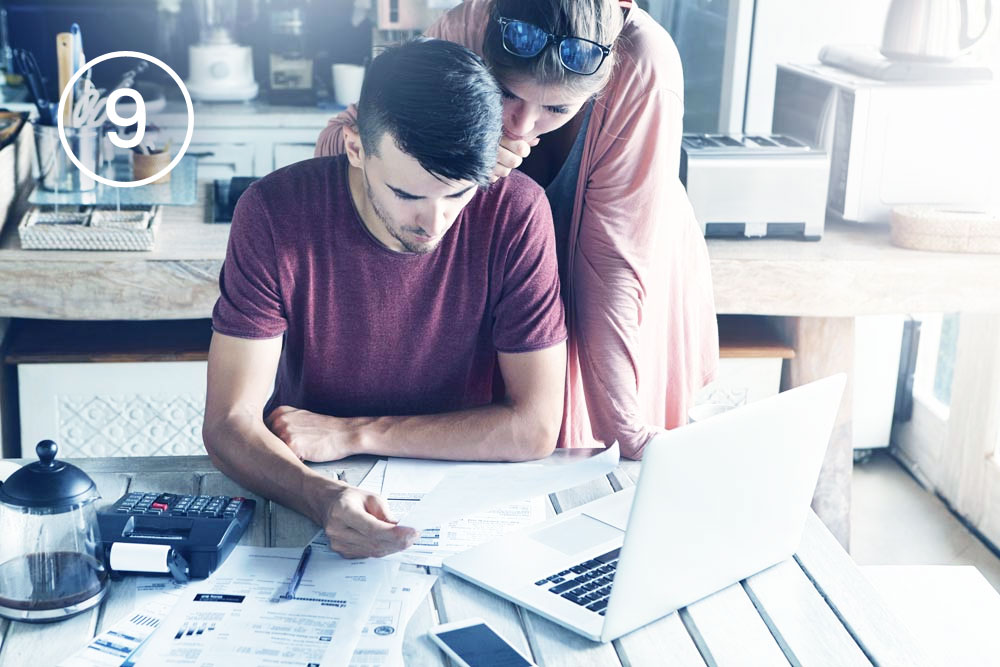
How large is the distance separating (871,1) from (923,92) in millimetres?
614

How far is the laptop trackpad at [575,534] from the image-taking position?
1.20 metres

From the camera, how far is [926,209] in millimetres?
2473

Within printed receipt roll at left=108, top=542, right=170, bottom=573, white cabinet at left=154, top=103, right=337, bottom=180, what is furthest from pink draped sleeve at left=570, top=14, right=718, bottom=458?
white cabinet at left=154, top=103, right=337, bottom=180

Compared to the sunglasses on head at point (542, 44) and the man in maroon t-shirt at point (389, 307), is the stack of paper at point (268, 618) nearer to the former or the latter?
the man in maroon t-shirt at point (389, 307)

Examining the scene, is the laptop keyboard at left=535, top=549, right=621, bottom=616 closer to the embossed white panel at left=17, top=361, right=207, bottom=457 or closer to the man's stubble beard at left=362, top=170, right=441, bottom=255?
the man's stubble beard at left=362, top=170, right=441, bottom=255

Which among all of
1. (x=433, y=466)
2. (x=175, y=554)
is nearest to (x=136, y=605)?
(x=175, y=554)

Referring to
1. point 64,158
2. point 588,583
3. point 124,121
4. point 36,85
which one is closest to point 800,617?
point 588,583

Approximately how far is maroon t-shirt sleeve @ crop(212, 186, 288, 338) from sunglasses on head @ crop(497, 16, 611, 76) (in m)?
0.39

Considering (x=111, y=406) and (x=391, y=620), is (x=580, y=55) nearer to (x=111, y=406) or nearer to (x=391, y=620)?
(x=391, y=620)

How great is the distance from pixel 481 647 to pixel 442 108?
23.5 inches

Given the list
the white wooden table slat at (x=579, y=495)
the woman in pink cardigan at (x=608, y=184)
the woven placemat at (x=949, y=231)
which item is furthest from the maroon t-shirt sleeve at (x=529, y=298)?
the woven placemat at (x=949, y=231)

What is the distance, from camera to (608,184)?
5.33 feet

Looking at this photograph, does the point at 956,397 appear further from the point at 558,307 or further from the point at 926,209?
the point at 558,307

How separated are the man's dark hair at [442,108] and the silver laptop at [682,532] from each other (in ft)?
1.40
